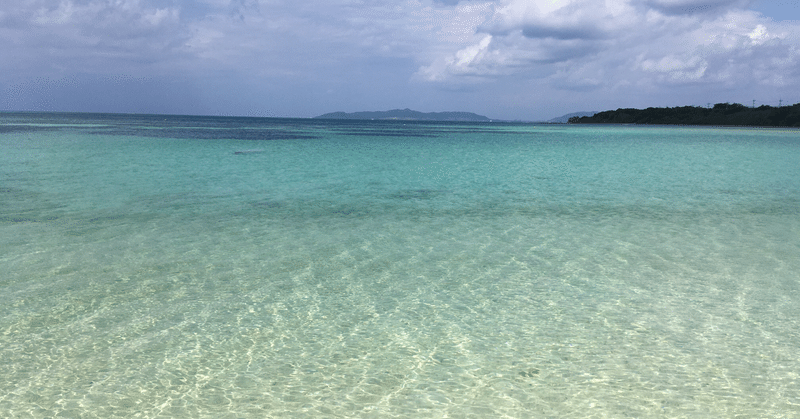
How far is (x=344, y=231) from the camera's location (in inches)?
A: 426

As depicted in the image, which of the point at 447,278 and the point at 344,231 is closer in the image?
the point at 447,278

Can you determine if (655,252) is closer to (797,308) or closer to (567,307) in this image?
(797,308)

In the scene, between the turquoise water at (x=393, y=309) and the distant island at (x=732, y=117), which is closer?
the turquoise water at (x=393, y=309)

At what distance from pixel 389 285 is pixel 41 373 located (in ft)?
13.0

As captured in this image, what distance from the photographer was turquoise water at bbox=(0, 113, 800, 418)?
14.4ft

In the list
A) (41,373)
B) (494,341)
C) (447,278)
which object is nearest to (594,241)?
(447,278)

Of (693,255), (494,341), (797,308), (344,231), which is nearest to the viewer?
(494,341)

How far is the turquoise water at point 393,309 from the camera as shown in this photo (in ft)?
Result: 14.4

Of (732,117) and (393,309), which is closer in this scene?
(393,309)

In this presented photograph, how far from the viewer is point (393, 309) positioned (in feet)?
21.0

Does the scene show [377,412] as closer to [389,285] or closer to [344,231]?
[389,285]

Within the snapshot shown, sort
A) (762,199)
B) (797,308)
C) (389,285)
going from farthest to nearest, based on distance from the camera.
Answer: (762,199) → (389,285) → (797,308)

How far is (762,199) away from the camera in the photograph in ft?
52.9

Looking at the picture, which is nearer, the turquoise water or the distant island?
the turquoise water
